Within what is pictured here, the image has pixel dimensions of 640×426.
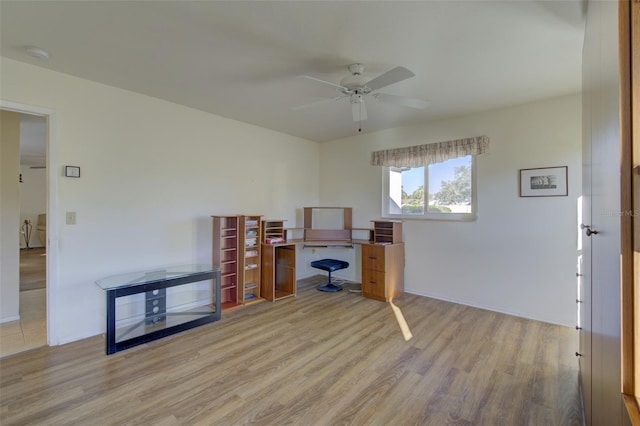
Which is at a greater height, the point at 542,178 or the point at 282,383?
the point at 542,178

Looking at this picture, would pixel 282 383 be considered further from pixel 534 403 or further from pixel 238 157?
pixel 238 157

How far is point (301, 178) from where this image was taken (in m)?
4.99

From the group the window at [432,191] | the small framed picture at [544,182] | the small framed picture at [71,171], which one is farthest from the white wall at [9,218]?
the small framed picture at [544,182]

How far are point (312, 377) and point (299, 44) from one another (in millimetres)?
2502

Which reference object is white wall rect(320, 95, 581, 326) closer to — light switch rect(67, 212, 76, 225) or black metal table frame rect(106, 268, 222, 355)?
black metal table frame rect(106, 268, 222, 355)

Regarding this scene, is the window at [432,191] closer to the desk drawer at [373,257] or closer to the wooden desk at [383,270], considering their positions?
the wooden desk at [383,270]

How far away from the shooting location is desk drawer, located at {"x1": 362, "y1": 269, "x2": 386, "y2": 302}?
3775mm

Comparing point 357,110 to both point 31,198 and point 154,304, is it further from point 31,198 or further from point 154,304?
point 31,198

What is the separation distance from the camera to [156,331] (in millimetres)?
2721

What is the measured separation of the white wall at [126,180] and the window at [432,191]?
2.24 meters

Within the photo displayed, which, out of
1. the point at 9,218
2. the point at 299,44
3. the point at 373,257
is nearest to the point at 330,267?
the point at 373,257

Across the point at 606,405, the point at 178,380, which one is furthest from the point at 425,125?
the point at 178,380

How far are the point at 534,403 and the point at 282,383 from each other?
1680 mm

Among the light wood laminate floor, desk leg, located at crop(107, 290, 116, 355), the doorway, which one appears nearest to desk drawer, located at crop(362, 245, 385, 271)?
the light wood laminate floor
